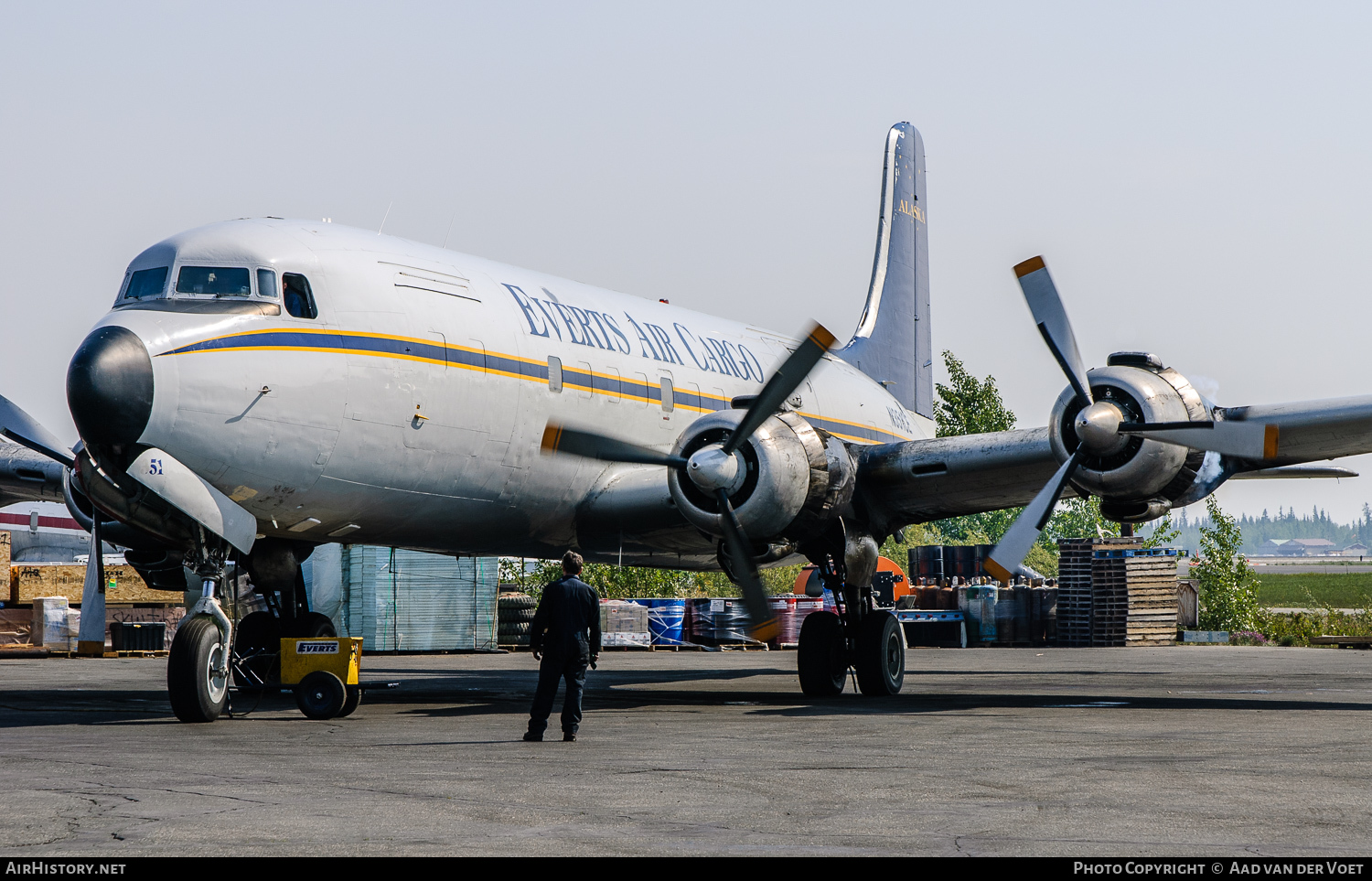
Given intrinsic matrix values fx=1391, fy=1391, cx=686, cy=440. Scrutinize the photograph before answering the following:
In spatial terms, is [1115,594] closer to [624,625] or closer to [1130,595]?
[1130,595]

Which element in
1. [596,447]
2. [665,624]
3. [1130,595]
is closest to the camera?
[596,447]

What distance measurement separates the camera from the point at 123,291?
13.4 metres

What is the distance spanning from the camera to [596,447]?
→ 15.6m

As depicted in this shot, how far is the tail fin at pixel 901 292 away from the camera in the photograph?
85.8ft

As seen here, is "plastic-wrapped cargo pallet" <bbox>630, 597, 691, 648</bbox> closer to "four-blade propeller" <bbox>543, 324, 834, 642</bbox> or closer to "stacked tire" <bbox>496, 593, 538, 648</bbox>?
"stacked tire" <bbox>496, 593, 538, 648</bbox>

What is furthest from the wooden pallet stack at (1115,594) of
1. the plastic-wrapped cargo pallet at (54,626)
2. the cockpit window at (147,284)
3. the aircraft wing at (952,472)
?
the cockpit window at (147,284)

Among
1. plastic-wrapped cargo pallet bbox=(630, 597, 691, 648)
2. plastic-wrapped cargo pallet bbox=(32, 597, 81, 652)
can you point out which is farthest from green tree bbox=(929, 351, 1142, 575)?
plastic-wrapped cargo pallet bbox=(32, 597, 81, 652)

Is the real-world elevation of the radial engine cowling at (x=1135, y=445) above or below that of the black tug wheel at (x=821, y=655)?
above

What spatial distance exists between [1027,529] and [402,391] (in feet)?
22.0

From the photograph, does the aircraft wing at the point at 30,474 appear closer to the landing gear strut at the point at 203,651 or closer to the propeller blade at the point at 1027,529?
the landing gear strut at the point at 203,651

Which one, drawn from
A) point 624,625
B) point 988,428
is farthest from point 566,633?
point 988,428

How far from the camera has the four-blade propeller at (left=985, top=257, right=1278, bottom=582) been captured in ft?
46.2

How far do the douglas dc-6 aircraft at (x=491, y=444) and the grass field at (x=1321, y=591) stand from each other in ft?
161
